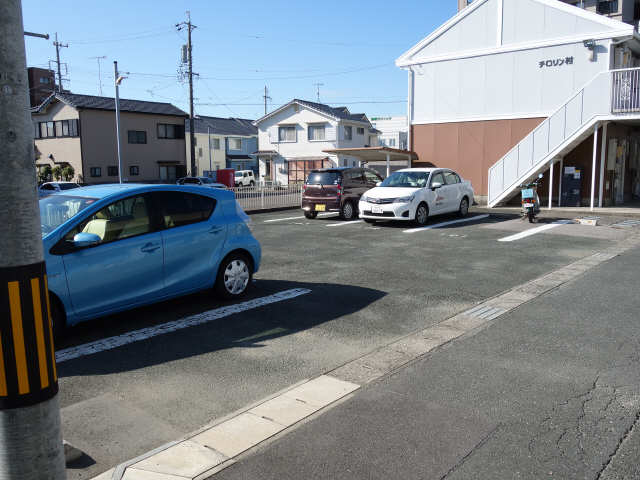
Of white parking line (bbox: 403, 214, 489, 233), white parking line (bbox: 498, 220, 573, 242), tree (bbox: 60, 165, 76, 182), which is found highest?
tree (bbox: 60, 165, 76, 182)

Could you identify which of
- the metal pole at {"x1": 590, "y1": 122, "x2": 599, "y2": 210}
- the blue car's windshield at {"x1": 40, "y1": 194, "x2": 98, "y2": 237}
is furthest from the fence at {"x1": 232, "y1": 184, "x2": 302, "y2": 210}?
the blue car's windshield at {"x1": 40, "y1": 194, "x2": 98, "y2": 237}

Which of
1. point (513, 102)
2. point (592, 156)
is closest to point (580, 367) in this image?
point (592, 156)

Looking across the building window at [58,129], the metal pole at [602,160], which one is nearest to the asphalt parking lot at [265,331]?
the metal pole at [602,160]

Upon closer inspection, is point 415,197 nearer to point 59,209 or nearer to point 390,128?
point 59,209

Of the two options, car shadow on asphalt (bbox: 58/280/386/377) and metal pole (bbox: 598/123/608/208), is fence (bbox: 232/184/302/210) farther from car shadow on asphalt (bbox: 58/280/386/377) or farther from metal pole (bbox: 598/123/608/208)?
car shadow on asphalt (bbox: 58/280/386/377)

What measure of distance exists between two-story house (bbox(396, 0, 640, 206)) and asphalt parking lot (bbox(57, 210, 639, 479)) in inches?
297

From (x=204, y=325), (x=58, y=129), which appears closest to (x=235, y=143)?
(x=58, y=129)

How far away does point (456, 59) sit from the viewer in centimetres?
2248

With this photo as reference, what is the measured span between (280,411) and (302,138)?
146ft

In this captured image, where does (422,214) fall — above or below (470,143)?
below

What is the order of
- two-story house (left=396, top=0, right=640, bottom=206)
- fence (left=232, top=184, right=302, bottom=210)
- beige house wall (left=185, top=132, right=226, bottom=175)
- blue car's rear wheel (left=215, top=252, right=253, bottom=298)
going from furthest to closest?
beige house wall (left=185, top=132, right=226, bottom=175) → fence (left=232, top=184, right=302, bottom=210) → two-story house (left=396, top=0, right=640, bottom=206) → blue car's rear wheel (left=215, top=252, right=253, bottom=298)

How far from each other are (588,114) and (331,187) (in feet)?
29.1

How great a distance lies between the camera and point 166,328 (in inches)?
235

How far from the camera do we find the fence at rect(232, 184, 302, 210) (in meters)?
20.2
